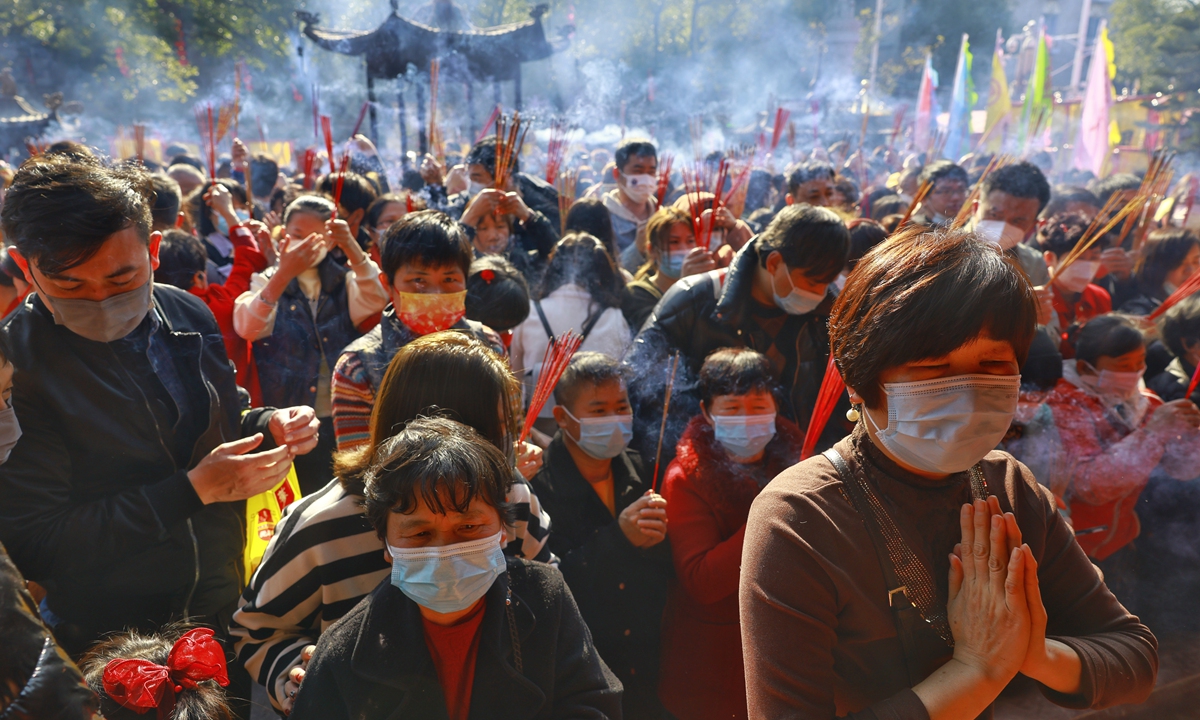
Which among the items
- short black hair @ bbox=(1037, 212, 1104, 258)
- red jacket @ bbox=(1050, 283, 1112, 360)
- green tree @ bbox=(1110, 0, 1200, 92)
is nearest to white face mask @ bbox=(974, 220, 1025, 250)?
red jacket @ bbox=(1050, 283, 1112, 360)

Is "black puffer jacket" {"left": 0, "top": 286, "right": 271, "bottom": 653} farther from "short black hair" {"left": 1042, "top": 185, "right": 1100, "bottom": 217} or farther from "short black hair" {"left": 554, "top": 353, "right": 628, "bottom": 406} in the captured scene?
"short black hair" {"left": 1042, "top": 185, "right": 1100, "bottom": 217}

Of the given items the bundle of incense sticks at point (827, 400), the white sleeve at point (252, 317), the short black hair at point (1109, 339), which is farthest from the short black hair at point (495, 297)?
the short black hair at point (1109, 339)

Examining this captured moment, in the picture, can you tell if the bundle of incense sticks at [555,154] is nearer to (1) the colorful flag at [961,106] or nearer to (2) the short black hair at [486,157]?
(2) the short black hair at [486,157]

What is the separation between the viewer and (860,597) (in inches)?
44.6

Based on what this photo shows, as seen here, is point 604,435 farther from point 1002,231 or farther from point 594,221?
point 1002,231

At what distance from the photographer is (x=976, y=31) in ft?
95.3

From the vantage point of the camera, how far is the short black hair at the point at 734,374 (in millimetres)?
2350

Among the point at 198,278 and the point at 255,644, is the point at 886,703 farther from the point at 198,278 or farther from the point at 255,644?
the point at 198,278

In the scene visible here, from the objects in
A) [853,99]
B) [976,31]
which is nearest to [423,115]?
[853,99]

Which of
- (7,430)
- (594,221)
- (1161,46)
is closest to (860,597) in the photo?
(7,430)

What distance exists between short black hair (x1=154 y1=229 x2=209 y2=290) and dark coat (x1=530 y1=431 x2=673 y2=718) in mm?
1803

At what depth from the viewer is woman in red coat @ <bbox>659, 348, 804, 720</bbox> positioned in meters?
2.14

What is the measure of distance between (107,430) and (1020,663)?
190 centimetres

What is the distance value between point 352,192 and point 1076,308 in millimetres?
3923
